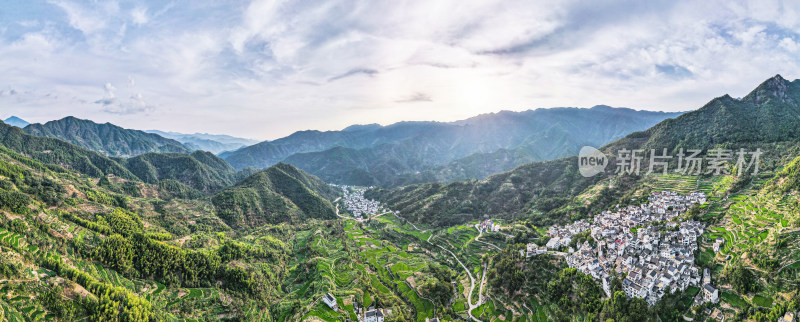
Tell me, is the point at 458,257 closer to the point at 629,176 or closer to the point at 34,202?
the point at 629,176

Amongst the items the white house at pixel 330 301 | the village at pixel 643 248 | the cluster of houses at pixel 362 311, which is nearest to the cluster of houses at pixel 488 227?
the village at pixel 643 248

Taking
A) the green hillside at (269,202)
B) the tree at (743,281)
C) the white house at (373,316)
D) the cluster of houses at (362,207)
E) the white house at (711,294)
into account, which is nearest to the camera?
the tree at (743,281)

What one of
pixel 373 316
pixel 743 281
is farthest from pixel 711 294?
pixel 373 316

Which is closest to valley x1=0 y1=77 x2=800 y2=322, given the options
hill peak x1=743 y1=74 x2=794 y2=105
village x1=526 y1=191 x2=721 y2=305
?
village x1=526 y1=191 x2=721 y2=305

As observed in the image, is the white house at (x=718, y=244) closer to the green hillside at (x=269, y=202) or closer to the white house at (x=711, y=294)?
the white house at (x=711, y=294)

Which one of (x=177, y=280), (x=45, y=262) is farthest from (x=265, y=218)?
(x=45, y=262)

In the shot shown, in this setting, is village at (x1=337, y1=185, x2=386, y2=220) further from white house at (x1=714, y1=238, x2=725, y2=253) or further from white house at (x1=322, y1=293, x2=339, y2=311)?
white house at (x1=714, y1=238, x2=725, y2=253)
